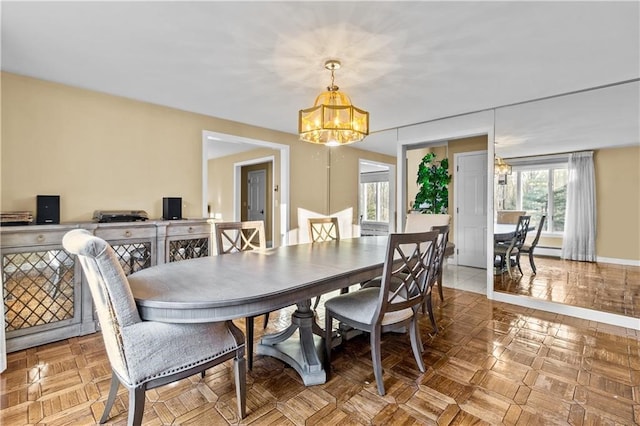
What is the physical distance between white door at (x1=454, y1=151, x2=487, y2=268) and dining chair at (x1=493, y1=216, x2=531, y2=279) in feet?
0.77

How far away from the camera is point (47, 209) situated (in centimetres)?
255

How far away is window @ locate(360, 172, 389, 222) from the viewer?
200 inches

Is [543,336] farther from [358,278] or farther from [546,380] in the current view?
[358,278]

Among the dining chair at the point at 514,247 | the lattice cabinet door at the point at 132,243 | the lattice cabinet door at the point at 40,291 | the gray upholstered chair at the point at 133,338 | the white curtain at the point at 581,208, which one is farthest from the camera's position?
the dining chair at the point at 514,247

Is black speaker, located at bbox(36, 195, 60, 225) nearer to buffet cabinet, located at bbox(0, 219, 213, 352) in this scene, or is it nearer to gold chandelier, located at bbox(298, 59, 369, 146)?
buffet cabinet, located at bbox(0, 219, 213, 352)

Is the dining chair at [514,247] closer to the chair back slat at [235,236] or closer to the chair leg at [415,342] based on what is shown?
the chair leg at [415,342]

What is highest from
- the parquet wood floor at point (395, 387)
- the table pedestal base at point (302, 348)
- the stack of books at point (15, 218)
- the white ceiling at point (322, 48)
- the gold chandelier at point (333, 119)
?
the white ceiling at point (322, 48)

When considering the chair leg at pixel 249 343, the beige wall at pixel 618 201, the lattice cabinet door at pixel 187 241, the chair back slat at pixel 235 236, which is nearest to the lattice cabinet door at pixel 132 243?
the lattice cabinet door at pixel 187 241

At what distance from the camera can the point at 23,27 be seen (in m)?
1.89

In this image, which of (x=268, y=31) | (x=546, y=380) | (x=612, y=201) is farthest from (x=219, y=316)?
(x=612, y=201)

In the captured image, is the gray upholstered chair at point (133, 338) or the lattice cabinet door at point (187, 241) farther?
the lattice cabinet door at point (187, 241)

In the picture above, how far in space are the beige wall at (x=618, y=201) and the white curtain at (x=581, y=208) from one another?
50mm

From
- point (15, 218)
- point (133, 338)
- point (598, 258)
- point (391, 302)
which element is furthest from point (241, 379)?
point (598, 258)

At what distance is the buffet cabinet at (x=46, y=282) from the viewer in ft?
7.40
